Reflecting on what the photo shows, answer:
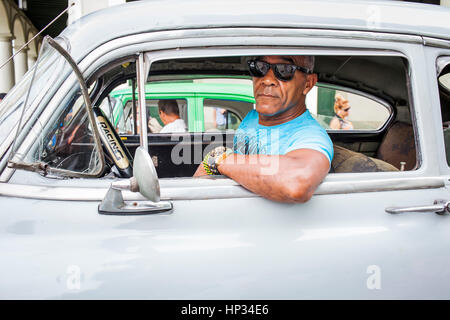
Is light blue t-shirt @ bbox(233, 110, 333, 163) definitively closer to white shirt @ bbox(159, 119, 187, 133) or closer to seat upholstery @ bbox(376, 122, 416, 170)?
seat upholstery @ bbox(376, 122, 416, 170)

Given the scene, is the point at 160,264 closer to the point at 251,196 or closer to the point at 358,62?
the point at 251,196

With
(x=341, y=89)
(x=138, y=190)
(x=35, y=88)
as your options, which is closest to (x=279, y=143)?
(x=138, y=190)

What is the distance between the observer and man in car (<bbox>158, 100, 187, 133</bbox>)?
404 centimetres

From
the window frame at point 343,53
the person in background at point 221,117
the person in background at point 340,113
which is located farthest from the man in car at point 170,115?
the window frame at point 343,53

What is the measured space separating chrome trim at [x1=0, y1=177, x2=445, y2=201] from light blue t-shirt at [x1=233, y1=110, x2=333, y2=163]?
0.51ft

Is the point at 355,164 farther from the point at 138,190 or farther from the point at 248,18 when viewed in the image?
the point at 138,190

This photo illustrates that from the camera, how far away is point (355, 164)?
1.76 metres

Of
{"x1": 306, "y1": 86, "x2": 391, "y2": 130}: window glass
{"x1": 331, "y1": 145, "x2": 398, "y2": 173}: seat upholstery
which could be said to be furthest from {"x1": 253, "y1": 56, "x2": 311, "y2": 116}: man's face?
{"x1": 306, "y1": 86, "x2": 391, "y2": 130}: window glass

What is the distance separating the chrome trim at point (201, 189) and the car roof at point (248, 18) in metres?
0.49

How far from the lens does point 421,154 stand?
4.59 ft

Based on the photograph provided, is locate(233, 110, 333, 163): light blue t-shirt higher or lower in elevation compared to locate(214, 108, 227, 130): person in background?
lower

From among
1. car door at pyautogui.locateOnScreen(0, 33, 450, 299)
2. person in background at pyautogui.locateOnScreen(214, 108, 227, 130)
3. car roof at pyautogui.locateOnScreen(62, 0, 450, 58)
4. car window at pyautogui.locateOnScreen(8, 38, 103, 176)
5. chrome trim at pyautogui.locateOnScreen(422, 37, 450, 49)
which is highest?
person in background at pyautogui.locateOnScreen(214, 108, 227, 130)

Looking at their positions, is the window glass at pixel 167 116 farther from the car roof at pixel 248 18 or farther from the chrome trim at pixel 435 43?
the chrome trim at pixel 435 43
